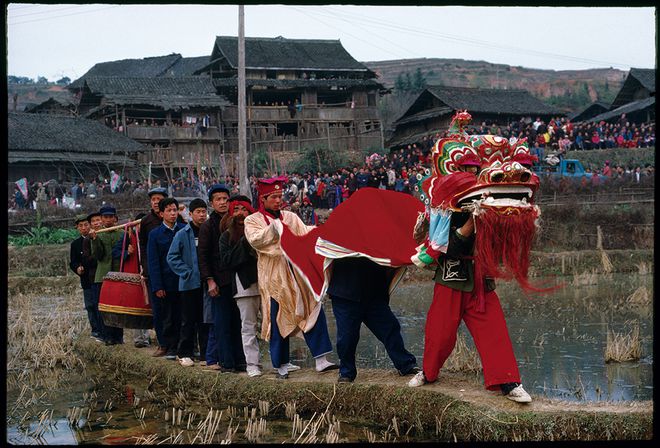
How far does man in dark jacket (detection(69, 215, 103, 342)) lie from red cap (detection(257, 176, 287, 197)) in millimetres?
3434

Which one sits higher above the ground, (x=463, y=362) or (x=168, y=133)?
(x=168, y=133)

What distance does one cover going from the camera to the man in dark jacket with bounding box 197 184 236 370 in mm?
8672

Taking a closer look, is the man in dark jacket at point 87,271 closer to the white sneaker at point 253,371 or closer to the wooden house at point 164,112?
the white sneaker at point 253,371

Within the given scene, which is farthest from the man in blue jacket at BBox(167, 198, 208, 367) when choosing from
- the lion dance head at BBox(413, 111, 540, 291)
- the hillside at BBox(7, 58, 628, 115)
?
the hillside at BBox(7, 58, 628, 115)

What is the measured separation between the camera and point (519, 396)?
6.68m

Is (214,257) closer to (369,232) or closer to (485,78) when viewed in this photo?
(369,232)

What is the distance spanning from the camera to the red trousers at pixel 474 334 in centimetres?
683

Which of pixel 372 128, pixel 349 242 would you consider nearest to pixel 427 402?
pixel 349 242

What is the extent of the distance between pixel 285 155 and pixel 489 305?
35.2 metres

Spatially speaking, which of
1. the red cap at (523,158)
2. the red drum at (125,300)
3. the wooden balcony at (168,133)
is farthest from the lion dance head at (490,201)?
the wooden balcony at (168,133)

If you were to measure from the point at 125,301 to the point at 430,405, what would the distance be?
403cm

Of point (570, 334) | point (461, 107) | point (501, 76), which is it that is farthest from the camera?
point (501, 76)

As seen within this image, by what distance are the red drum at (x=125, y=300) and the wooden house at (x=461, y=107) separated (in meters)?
30.9

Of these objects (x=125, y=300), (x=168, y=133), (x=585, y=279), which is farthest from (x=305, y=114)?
(x=125, y=300)
